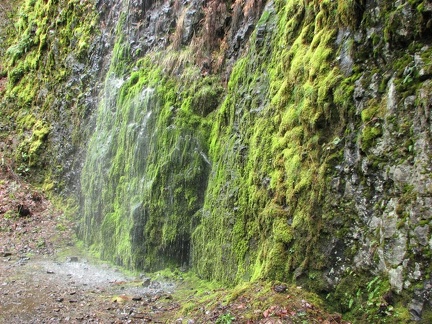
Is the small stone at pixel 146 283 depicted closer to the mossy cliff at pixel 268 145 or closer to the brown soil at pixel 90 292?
the brown soil at pixel 90 292

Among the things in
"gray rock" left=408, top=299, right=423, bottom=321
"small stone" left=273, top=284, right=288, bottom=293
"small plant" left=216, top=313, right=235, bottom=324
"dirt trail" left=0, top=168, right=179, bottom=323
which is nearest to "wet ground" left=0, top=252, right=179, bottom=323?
"dirt trail" left=0, top=168, right=179, bottom=323

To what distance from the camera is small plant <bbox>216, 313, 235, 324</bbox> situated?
4836 millimetres

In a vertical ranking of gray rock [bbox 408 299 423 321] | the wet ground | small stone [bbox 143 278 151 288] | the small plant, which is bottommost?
the wet ground

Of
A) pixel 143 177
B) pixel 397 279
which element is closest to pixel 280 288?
pixel 397 279

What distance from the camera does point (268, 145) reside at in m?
6.48

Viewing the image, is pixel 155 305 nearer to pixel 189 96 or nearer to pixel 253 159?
pixel 253 159

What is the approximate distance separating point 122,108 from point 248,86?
4.70 meters

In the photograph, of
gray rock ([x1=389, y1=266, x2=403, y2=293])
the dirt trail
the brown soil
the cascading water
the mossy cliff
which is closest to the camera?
gray rock ([x1=389, y1=266, x2=403, y2=293])

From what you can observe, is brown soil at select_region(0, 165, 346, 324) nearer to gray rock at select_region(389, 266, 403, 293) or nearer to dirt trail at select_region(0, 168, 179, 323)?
dirt trail at select_region(0, 168, 179, 323)

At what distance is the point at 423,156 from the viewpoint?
12.4ft

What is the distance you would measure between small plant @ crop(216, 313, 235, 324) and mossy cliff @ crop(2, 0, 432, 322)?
2.51 feet

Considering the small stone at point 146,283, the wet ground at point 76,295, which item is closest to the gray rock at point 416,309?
the wet ground at point 76,295

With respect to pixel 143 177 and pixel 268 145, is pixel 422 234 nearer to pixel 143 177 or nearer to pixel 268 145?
pixel 268 145

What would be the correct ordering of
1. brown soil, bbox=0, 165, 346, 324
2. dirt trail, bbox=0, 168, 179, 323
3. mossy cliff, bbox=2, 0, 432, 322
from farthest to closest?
dirt trail, bbox=0, 168, 179, 323 → brown soil, bbox=0, 165, 346, 324 → mossy cliff, bbox=2, 0, 432, 322
